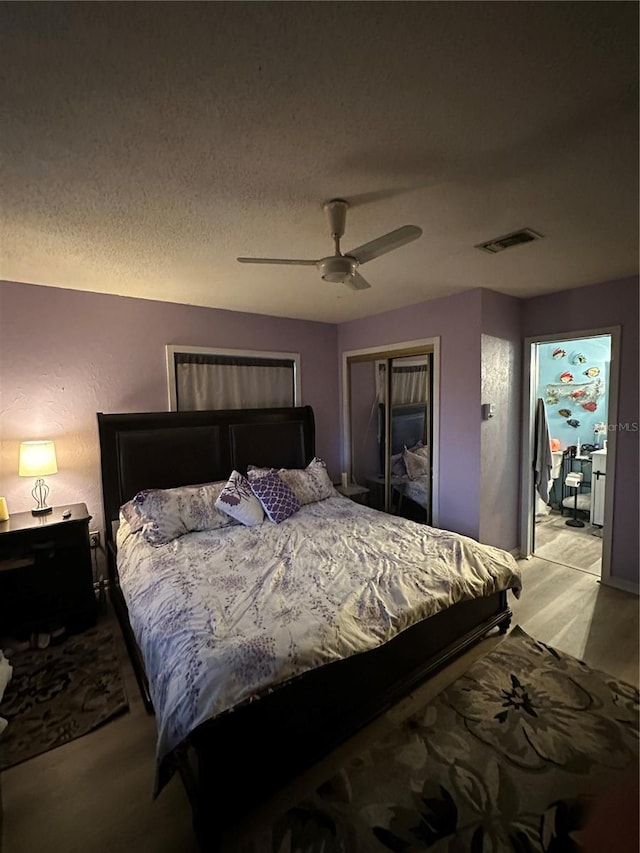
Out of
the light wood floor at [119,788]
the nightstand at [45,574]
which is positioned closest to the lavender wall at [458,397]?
the light wood floor at [119,788]

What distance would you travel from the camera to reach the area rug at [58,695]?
64.4 inches

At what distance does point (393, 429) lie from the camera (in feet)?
12.2

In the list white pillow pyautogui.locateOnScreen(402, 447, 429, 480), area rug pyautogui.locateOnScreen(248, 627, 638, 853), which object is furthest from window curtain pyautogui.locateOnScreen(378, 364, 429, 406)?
area rug pyautogui.locateOnScreen(248, 627, 638, 853)

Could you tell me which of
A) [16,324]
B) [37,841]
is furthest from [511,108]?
[16,324]

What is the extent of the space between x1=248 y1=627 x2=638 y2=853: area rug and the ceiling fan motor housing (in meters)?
2.08

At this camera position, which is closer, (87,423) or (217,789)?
(217,789)

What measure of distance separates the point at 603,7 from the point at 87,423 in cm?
325

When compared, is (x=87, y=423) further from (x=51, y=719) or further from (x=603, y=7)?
(x=603, y=7)

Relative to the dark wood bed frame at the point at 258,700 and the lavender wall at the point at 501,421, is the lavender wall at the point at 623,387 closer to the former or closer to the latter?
the lavender wall at the point at 501,421

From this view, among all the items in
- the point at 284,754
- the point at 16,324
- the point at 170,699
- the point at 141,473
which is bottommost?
the point at 284,754

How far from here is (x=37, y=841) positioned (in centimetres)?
126

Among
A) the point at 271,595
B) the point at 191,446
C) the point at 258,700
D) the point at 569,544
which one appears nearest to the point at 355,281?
the point at 271,595

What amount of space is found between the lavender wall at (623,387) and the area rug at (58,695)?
3523 mm

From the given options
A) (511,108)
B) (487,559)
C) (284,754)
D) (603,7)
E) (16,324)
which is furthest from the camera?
(16,324)
